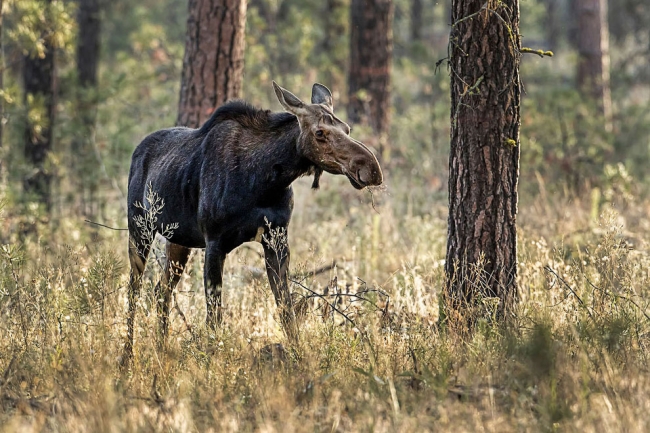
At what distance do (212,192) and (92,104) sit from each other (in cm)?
852

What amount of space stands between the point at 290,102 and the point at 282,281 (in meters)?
1.32

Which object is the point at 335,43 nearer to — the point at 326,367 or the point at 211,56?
the point at 211,56

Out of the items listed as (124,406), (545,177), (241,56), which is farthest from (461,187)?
(545,177)

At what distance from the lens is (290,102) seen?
20.0ft

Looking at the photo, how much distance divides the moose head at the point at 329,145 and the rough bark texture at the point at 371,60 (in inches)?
364

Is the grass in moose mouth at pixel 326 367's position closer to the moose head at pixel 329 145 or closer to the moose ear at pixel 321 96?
the moose head at pixel 329 145

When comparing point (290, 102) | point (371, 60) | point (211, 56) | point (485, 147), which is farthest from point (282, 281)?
point (371, 60)

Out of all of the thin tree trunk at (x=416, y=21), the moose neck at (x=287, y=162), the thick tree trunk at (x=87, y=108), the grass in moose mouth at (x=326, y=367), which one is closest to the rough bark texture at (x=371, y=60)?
the thick tree trunk at (x=87, y=108)

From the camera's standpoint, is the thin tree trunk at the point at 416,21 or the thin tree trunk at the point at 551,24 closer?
the thin tree trunk at the point at 416,21

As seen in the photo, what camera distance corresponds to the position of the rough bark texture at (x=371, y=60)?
15438mm

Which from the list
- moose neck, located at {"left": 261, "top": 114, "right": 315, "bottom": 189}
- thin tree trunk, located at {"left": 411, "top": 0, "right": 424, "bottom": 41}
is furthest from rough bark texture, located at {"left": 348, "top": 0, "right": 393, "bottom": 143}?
thin tree trunk, located at {"left": 411, "top": 0, "right": 424, "bottom": 41}

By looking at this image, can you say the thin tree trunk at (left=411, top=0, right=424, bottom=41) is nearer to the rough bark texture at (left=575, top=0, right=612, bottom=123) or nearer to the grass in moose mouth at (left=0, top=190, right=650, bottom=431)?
the rough bark texture at (left=575, top=0, right=612, bottom=123)

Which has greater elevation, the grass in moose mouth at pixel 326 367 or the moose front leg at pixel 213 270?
the moose front leg at pixel 213 270

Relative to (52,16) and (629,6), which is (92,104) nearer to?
(52,16)
